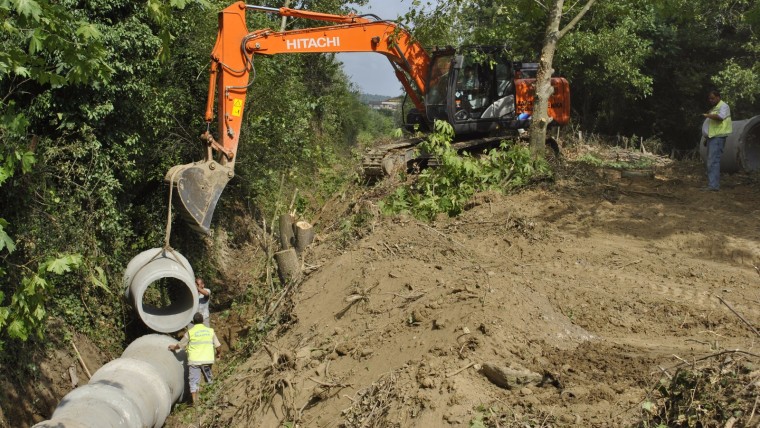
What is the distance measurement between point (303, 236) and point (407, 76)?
4.25 meters

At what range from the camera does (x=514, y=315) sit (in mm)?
7156

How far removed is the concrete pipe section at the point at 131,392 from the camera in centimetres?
850

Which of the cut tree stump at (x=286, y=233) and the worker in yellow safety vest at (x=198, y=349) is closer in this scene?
the worker in yellow safety vest at (x=198, y=349)

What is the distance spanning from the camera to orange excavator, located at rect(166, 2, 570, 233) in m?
10.7

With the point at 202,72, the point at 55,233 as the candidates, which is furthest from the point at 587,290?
the point at 202,72

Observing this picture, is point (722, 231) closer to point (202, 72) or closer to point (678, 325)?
point (678, 325)

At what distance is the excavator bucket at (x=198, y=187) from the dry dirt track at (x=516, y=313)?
5.38ft

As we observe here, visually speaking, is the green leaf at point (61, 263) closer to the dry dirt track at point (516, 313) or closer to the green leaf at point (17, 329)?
the green leaf at point (17, 329)

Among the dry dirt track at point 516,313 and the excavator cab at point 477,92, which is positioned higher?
the excavator cab at point 477,92

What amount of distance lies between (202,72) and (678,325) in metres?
8.89

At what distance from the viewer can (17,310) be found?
229 inches

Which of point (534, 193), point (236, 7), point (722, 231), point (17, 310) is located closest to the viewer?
point (17, 310)

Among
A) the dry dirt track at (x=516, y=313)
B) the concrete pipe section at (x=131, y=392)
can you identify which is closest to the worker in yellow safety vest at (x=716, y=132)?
the dry dirt track at (x=516, y=313)

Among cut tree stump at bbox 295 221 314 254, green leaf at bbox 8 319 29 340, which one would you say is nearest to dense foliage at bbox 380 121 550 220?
cut tree stump at bbox 295 221 314 254
